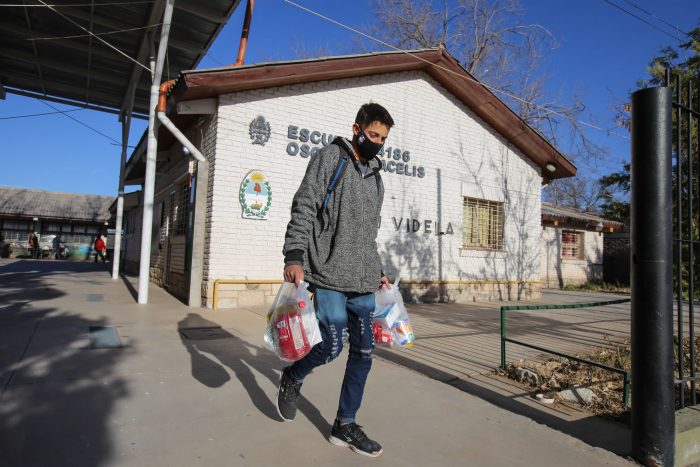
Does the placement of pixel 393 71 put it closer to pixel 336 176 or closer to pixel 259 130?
pixel 259 130

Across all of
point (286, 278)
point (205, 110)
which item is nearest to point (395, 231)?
point (205, 110)

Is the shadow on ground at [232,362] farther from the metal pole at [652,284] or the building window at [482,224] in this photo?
the building window at [482,224]

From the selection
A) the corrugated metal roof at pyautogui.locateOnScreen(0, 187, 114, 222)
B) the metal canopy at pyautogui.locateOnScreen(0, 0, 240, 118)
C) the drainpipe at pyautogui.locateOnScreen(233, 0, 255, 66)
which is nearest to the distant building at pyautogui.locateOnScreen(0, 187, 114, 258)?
the corrugated metal roof at pyautogui.locateOnScreen(0, 187, 114, 222)

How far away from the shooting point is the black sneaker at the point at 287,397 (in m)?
2.75

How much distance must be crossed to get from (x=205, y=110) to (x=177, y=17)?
3.42 m

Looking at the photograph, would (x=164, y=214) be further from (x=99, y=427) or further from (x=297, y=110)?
(x=99, y=427)

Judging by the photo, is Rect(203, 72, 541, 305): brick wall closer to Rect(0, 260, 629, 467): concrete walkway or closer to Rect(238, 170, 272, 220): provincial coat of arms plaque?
Rect(238, 170, 272, 220): provincial coat of arms plaque

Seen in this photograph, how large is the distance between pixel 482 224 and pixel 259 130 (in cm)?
658

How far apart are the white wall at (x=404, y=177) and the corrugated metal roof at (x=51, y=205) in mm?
27199

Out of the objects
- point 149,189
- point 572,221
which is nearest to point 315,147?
point 149,189

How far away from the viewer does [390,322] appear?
2.94 metres

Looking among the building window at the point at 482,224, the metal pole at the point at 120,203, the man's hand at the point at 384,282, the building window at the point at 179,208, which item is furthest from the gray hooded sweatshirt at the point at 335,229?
the metal pole at the point at 120,203

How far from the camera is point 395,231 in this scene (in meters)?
10.2

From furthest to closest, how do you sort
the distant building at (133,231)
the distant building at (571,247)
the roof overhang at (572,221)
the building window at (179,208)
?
the distant building at (571,247), the distant building at (133,231), the roof overhang at (572,221), the building window at (179,208)
